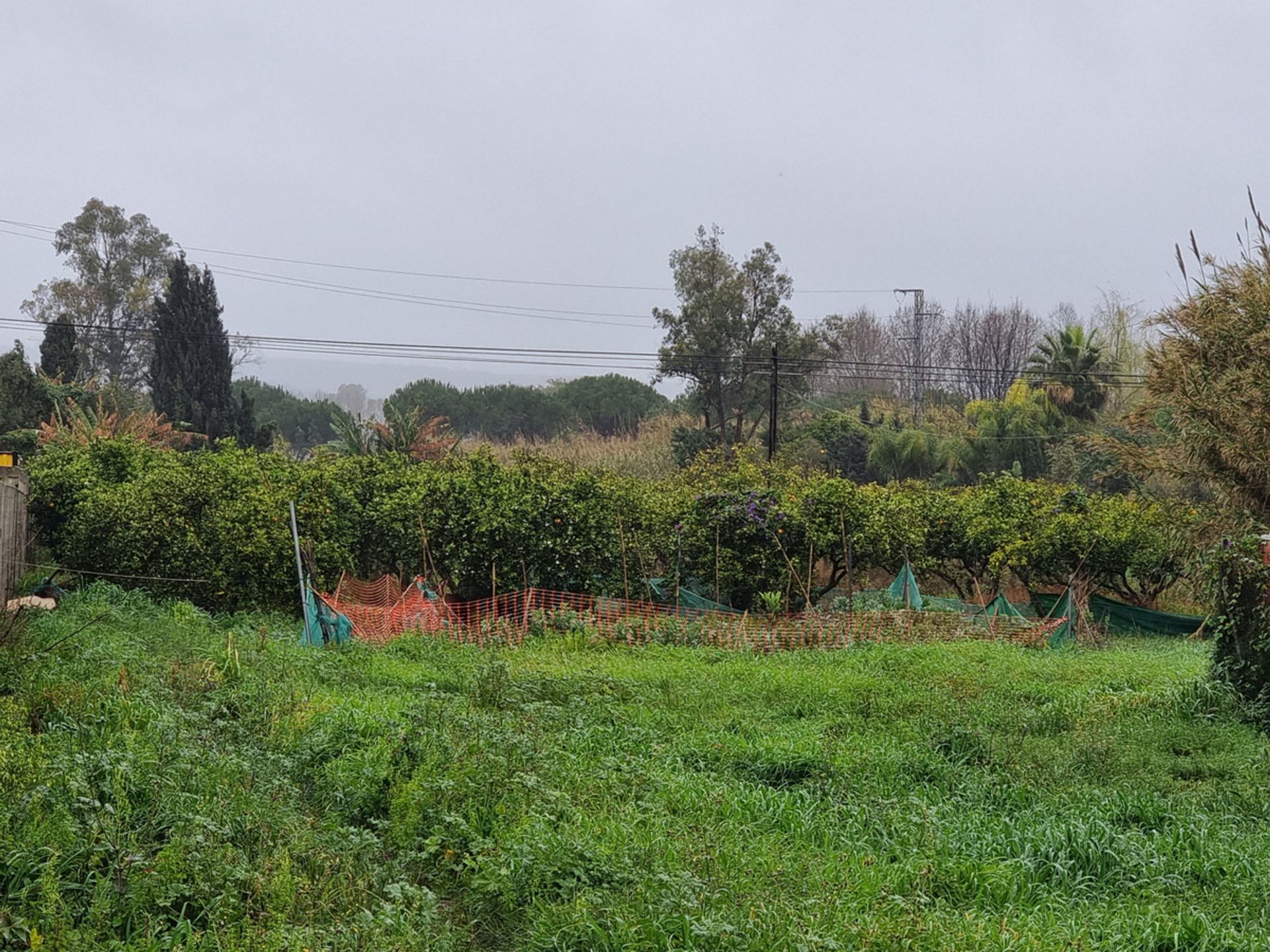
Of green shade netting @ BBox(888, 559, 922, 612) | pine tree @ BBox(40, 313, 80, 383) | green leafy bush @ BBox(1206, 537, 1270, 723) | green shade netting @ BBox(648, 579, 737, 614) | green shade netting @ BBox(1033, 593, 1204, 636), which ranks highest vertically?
pine tree @ BBox(40, 313, 80, 383)

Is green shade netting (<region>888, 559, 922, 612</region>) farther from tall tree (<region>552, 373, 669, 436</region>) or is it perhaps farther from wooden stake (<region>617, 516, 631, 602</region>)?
tall tree (<region>552, 373, 669, 436</region>)

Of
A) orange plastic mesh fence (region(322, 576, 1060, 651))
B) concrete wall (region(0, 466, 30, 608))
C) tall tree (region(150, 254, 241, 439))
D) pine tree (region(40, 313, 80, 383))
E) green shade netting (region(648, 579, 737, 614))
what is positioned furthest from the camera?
tall tree (region(150, 254, 241, 439))

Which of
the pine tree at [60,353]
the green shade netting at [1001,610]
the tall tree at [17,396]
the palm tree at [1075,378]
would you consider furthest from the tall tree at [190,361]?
the green shade netting at [1001,610]

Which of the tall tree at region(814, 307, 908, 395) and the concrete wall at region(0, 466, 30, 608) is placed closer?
the concrete wall at region(0, 466, 30, 608)

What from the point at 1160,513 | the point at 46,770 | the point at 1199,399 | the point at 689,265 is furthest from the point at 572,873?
the point at 689,265

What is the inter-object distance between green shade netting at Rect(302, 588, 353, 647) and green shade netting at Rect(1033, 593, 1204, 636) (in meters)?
10.3

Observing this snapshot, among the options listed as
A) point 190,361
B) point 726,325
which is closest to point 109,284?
point 190,361

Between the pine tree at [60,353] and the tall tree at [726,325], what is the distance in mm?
18721

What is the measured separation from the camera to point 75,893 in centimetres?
430

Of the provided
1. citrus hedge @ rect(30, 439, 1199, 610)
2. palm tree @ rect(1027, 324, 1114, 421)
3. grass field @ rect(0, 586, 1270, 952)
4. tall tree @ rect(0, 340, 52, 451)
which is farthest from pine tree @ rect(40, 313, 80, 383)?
palm tree @ rect(1027, 324, 1114, 421)

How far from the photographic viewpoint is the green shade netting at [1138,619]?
1603 centimetres

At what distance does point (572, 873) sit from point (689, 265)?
34.4 metres

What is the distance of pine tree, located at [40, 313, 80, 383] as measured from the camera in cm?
3284

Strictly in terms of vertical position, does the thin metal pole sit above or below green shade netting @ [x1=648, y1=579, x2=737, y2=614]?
above
